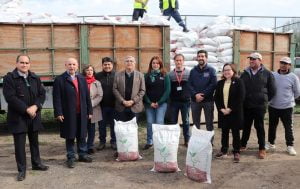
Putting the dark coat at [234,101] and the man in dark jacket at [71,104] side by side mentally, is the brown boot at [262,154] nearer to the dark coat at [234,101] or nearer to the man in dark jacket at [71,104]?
the dark coat at [234,101]

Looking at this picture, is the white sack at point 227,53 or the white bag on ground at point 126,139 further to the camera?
the white sack at point 227,53

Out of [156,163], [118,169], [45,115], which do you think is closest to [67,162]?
[118,169]

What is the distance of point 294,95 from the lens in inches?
244

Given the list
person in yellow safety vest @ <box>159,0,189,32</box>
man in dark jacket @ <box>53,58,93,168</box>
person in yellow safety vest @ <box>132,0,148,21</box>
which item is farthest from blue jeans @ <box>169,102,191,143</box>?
person in yellow safety vest @ <box>132,0,148,21</box>

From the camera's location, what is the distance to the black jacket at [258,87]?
583 cm

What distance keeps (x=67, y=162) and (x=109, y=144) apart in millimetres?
1369

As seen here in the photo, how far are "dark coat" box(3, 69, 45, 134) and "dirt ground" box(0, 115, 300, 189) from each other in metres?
0.66

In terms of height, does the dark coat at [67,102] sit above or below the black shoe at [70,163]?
above

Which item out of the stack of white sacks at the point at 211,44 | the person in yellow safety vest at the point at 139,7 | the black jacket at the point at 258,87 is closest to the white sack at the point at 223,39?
the stack of white sacks at the point at 211,44

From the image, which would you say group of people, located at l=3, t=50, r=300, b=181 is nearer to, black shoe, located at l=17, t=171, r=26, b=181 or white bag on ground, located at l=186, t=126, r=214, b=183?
black shoe, located at l=17, t=171, r=26, b=181

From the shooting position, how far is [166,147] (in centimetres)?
512

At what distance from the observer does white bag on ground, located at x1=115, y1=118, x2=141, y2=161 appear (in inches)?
222

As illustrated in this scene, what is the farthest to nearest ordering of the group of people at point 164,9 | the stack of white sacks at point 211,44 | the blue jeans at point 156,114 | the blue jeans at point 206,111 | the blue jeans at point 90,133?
the group of people at point 164,9 < the stack of white sacks at point 211,44 < the blue jeans at point 156,114 < the blue jeans at point 206,111 < the blue jeans at point 90,133

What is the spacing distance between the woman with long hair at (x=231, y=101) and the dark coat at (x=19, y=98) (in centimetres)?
245
